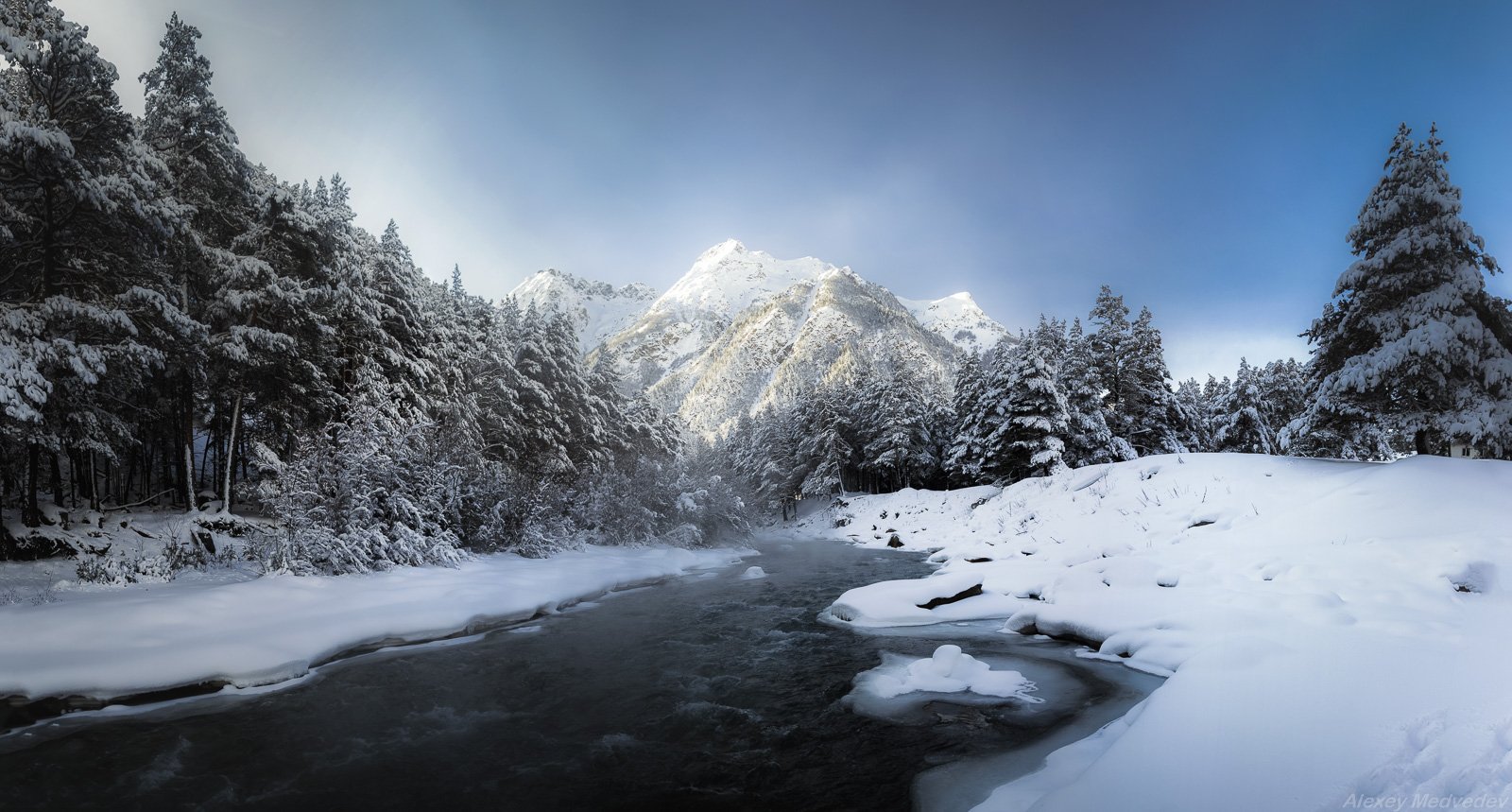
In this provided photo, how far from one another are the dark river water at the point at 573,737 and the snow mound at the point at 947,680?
0.35 metres

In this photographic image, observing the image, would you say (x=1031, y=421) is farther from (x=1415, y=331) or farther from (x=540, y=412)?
(x=540, y=412)

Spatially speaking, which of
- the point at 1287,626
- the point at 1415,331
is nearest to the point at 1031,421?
the point at 1415,331

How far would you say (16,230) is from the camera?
13.8 meters

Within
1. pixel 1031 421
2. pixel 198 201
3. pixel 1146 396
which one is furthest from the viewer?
pixel 1146 396

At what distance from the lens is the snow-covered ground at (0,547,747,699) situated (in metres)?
7.22

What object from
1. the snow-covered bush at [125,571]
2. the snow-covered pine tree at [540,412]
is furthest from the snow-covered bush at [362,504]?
the snow-covered pine tree at [540,412]

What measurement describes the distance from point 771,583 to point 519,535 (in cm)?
890

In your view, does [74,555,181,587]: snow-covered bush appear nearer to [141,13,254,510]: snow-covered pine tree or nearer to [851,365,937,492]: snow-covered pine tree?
[141,13,254,510]: snow-covered pine tree

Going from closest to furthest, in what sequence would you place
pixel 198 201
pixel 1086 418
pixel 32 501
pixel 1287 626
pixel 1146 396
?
1. pixel 1287 626
2. pixel 32 501
3. pixel 198 201
4. pixel 1086 418
5. pixel 1146 396

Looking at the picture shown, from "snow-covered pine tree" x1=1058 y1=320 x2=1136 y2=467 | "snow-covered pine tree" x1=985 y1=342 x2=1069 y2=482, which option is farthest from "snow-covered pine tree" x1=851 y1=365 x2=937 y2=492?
"snow-covered pine tree" x1=1058 y1=320 x2=1136 y2=467

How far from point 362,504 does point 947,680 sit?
Result: 46.4ft

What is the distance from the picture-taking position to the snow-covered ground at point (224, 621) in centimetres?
722

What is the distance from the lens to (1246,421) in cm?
4081

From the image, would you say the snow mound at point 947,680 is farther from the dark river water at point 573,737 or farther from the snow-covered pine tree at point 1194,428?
the snow-covered pine tree at point 1194,428
